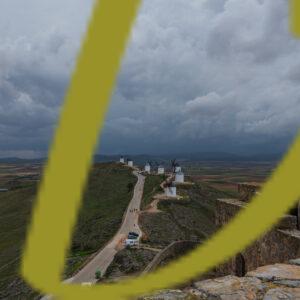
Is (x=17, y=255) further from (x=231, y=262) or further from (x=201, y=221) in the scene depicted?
(x=231, y=262)

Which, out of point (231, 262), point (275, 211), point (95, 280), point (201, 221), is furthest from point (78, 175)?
point (201, 221)

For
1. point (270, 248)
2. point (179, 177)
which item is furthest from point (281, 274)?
point (179, 177)

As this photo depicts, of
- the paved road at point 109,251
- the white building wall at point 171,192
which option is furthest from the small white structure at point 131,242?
the white building wall at point 171,192

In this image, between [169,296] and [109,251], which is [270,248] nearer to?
[169,296]

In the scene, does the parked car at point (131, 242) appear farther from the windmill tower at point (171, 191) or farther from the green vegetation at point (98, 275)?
the windmill tower at point (171, 191)

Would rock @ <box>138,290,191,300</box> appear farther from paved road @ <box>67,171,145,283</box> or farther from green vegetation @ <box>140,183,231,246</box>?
green vegetation @ <box>140,183,231,246</box>
